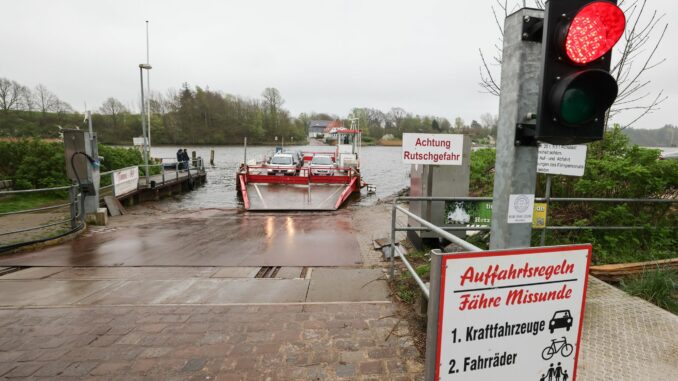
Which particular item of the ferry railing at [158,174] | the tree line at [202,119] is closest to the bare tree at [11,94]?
the tree line at [202,119]

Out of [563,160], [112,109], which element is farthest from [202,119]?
[563,160]

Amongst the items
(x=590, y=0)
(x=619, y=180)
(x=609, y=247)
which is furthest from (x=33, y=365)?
(x=619, y=180)

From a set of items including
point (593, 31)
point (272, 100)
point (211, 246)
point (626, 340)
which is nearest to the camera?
point (593, 31)

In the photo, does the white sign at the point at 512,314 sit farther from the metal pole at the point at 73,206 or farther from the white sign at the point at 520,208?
the metal pole at the point at 73,206

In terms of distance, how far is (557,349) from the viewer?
70.9 inches

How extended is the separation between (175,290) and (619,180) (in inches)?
287

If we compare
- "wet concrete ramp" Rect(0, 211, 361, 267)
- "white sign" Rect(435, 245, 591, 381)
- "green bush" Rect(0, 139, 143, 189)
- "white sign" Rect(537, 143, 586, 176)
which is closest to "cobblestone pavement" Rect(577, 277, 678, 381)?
"white sign" Rect(435, 245, 591, 381)

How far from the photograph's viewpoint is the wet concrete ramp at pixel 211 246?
6223mm

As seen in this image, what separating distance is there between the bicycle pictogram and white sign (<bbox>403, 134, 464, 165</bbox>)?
445 centimetres

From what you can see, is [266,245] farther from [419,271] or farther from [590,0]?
[590,0]

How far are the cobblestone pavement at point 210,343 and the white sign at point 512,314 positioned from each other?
1155 millimetres

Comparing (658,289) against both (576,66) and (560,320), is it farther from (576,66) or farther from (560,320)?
Answer: (576,66)

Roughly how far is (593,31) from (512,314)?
138cm

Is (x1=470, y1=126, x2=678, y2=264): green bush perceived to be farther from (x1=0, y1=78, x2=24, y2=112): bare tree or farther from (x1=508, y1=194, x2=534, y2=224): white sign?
(x1=0, y1=78, x2=24, y2=112): bare tree
